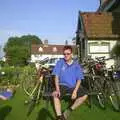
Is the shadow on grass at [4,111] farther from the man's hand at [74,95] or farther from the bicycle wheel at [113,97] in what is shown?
the bicycle wheel at [113,97]

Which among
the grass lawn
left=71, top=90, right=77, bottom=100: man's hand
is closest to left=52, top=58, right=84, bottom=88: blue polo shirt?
left=71, top=90, right=77, bottom=100: man's hand

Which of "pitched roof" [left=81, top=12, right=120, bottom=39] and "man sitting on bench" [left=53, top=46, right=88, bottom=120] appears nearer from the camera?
"man sitting on bench" [left=53, top=46, right=88, bottom=120]

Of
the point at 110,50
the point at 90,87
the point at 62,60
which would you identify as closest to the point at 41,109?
the point at 90,87

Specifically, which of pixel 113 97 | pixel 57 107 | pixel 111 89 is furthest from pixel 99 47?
pixel 57 107

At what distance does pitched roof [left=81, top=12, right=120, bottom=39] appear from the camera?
2552 cm

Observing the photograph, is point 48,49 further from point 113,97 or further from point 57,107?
point 57,107

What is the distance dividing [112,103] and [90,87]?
36.5 inches

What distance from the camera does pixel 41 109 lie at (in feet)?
38.0

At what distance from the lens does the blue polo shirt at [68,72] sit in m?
9.31

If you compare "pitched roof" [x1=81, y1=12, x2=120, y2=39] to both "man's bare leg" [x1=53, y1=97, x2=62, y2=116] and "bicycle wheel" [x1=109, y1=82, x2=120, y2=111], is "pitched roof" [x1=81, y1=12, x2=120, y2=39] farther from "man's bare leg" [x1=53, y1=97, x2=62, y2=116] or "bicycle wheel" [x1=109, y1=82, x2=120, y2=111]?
"man's bare leg" [x1=53, y1=97, x2=62, y2=116]

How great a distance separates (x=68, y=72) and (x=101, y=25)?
17681 millimetres

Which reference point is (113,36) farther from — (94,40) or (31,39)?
(31,39)

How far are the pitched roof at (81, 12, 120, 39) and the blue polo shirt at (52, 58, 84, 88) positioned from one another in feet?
53.0

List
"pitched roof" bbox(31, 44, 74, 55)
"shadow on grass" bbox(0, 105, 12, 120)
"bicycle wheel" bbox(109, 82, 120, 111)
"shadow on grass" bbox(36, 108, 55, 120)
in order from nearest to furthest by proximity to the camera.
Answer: "shadow on grass" bbox(36, 108, 55, 120)
"shadow on grass" bbox(0, 105, 12, 120)
"bicycle wheel" bbox(109, 82, 120, 111)
"pitched roof" bbox(31, 44, 74, 55)
